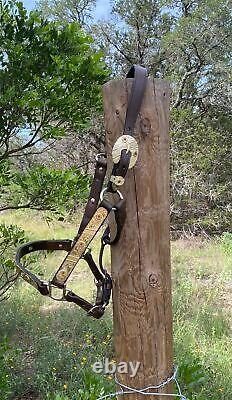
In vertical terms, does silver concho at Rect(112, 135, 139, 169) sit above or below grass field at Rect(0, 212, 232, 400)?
above

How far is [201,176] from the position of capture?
27.0 feet

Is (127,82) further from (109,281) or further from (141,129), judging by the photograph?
(109,281)

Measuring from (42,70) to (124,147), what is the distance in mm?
1613

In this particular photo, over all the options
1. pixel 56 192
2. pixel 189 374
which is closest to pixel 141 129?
pixel 56 192

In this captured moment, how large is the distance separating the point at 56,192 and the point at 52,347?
1.42m

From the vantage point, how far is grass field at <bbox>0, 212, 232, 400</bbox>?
8.57 ft

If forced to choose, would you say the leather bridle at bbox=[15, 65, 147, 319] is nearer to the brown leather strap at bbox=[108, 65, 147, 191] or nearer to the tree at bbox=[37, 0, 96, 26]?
the brown leather strap at bbox=[108, 65, 147, 191]

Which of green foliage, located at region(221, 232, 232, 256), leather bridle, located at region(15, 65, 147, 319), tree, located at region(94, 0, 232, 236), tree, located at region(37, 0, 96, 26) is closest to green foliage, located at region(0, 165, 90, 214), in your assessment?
leather bridle, located at region(15, 65, 147, 319)

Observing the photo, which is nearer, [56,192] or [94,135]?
[56,192]

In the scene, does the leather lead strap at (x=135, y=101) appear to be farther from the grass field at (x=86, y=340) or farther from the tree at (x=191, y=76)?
the tree at (x=191, y=76)

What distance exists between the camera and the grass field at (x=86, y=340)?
2.61 meters

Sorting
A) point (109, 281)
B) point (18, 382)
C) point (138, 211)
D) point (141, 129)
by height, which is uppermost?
point (141, 129)

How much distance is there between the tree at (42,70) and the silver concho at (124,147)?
137 cm

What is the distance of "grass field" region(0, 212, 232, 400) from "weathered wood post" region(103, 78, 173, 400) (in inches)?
43.0
